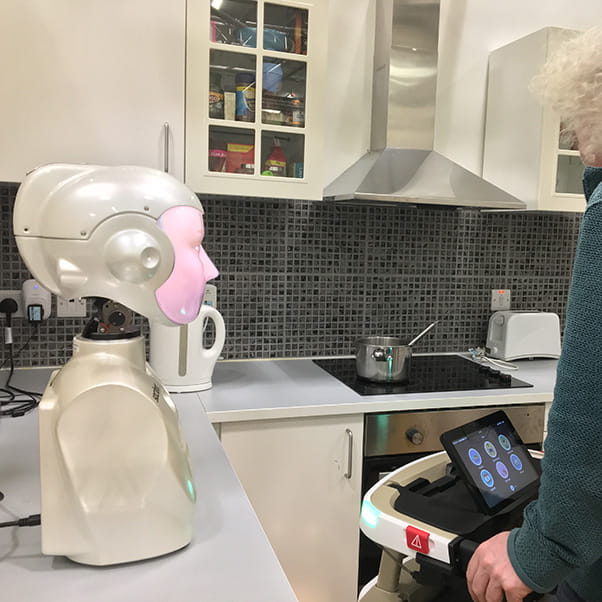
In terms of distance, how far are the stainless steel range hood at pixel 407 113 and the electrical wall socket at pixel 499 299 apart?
22.3 inches

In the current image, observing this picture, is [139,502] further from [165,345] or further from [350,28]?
[350,28]

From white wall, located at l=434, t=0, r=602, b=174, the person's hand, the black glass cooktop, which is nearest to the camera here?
the person's hand

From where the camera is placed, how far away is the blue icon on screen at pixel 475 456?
1.12 meters

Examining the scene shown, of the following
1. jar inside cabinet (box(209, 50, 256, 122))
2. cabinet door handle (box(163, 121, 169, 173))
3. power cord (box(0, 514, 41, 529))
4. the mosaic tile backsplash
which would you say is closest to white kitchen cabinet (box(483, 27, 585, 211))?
the mosaic tile backsplash

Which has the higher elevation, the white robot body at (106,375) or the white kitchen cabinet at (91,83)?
the white kitchen cabinet at (91,83)

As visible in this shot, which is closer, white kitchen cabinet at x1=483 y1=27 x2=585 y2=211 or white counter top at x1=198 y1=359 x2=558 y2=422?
white counter top at x1=198 y1=359 x2=558 y2=422

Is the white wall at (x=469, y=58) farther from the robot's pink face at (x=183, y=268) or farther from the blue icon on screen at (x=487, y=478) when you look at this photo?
the robot's pink face at (x=183, y=268)

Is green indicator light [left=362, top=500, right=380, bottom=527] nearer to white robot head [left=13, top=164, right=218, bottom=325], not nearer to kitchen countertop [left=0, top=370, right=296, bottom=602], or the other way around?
kitchen countertop [left=0, top=370, right=296, bottom=602]

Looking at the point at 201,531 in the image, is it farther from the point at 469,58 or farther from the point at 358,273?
the point at 469,58

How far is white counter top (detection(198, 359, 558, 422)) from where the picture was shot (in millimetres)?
1732

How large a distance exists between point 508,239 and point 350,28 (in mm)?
Result: 1097

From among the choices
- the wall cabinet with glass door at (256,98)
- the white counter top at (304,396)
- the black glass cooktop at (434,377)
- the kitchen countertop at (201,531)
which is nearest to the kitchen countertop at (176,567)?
the kitchen countertop at (201,531)

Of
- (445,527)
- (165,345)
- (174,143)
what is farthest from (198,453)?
(174,143)

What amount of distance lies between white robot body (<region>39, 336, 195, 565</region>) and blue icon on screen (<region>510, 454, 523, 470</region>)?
2.29 feet
